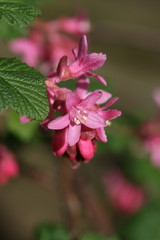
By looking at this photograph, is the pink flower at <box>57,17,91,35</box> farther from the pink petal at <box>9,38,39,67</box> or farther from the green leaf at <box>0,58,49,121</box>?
the green leaf at <box>0,58,49,121</box>

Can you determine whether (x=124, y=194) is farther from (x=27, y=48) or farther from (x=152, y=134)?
(x=27, y=48)

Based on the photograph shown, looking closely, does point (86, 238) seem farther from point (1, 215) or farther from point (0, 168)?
point (1, 215)

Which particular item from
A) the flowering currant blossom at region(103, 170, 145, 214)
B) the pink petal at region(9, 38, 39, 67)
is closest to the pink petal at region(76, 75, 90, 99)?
the pink petal at region(9, 38, 39, 67)

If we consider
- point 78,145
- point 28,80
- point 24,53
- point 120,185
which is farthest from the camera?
point 120,185

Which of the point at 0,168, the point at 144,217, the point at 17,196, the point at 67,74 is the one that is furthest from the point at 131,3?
the point at 67,74

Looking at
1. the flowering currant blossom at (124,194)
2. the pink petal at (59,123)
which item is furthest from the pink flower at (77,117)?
the flowering currant blossom at (124,194)
